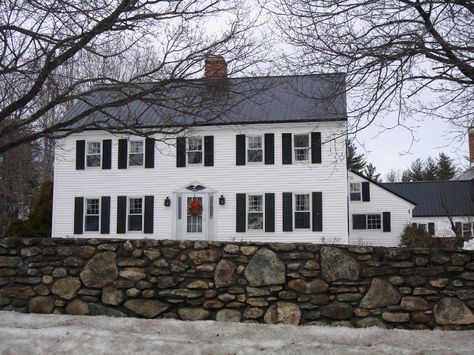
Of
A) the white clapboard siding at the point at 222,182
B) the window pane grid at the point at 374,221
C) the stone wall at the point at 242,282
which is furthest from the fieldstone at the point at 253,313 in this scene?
the window pane grid at the point at 374,221

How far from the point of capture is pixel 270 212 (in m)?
20.9

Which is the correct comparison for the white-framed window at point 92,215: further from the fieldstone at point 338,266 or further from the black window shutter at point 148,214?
the fieldstone at point 338,266

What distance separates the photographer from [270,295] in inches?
252

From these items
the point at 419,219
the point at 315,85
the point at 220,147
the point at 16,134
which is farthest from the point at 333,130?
the point at 419,219

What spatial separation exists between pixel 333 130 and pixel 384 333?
13215 mm

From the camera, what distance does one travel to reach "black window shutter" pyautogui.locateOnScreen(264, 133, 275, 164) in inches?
833

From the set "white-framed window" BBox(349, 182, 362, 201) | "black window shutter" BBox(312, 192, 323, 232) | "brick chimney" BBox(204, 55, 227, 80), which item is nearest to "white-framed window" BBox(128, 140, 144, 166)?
"black window shutter" BBox(312, 192, 323, 232)

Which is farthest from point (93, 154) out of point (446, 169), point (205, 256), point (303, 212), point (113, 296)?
point (446, 169)

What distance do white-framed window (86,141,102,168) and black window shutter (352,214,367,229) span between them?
14.6m

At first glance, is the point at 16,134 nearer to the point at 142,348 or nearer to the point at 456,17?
the point at 142,348

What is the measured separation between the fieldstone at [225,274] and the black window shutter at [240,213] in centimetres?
1451

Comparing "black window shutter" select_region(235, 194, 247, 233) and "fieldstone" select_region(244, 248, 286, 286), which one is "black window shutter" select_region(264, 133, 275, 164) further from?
"fieldstone" select_region(244, 248, 286, 286)

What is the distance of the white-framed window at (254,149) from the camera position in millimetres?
21375

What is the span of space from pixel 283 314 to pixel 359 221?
24388 millimetres
